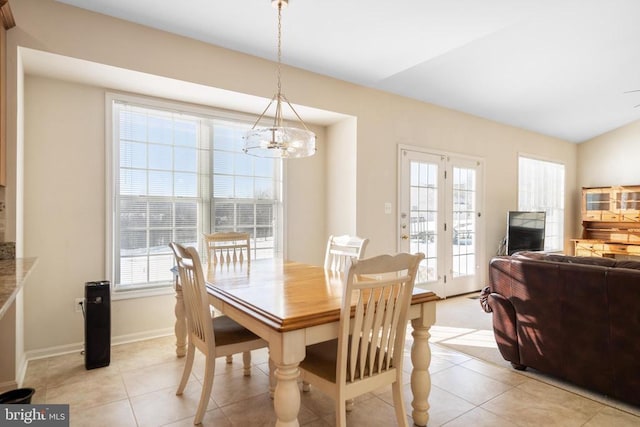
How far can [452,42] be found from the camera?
318 cm

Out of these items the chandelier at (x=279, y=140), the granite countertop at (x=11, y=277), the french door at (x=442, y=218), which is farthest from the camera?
the french door at (x=442, y=218)

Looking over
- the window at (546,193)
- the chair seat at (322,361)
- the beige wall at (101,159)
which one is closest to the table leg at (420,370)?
the chair seat at (322,361)

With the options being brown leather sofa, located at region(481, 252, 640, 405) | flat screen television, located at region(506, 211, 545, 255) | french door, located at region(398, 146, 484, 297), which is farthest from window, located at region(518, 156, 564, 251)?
brown leather sofa, located at region(481, 252, 640, 405)

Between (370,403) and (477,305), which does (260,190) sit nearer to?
(370,403)

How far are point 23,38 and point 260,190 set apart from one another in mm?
2330

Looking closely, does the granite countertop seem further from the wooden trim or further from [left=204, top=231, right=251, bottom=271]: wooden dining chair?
the wooden trim

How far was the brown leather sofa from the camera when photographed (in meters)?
2.11

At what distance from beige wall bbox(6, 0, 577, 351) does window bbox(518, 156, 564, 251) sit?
288 cm

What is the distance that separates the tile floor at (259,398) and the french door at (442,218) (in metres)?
2.06

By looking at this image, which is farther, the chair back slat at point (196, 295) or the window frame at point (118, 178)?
the window frame at point (118, 178)

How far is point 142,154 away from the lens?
11.2 ft

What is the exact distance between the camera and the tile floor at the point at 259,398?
2068mm

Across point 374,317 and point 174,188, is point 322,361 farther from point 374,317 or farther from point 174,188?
point 174,188

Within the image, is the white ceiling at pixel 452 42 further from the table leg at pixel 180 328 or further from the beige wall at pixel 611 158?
the table leg at pixel 180 328
